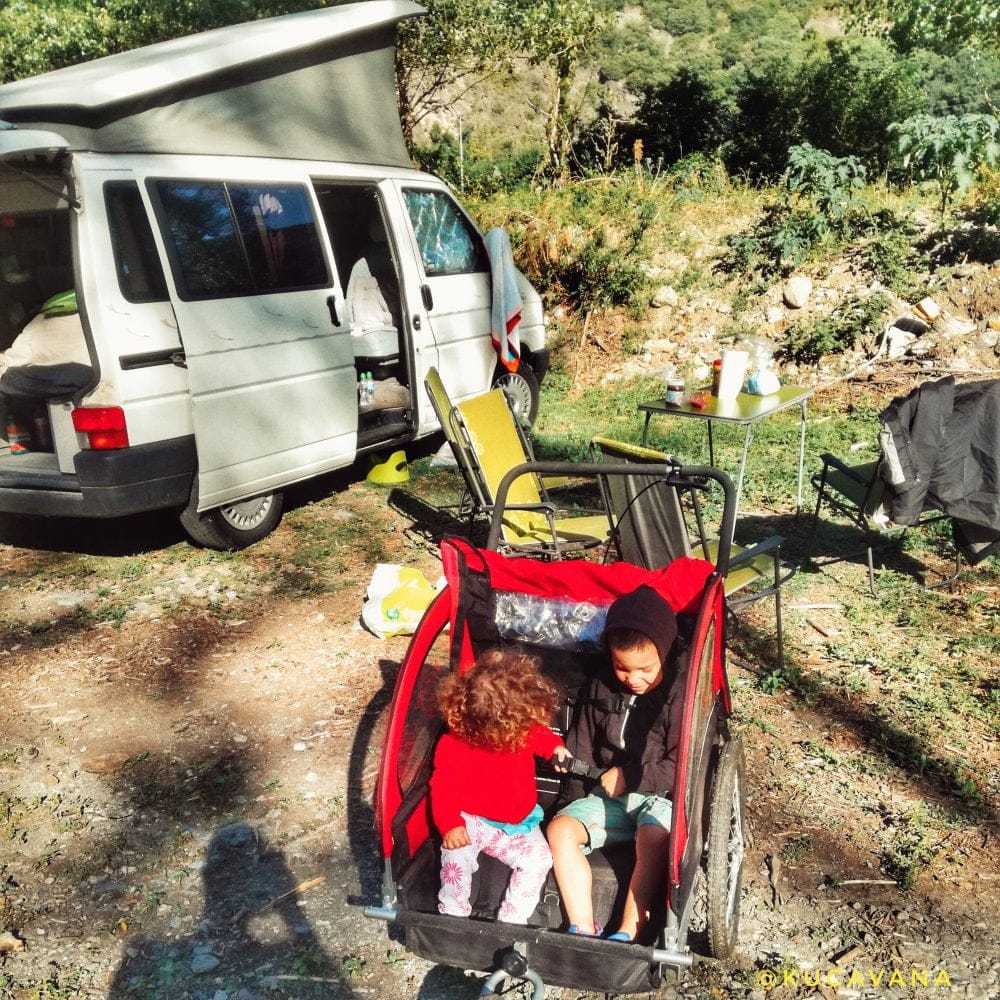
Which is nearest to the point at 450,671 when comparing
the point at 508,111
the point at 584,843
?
the point at 584,843

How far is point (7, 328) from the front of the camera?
6316 mm

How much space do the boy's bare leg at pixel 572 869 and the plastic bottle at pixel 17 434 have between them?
4.67 meters

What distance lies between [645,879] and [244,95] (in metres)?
5.12

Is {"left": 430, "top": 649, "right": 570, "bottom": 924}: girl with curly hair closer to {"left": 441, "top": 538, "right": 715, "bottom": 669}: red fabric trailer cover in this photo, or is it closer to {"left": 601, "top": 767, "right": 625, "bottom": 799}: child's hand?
{"left": 601, "top": 767, "right": 625, "bottom": 799}: child's hand

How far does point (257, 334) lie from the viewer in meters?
5.62

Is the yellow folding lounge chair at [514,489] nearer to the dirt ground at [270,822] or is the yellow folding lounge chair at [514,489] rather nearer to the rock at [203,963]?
the dirt ground at [270,822]

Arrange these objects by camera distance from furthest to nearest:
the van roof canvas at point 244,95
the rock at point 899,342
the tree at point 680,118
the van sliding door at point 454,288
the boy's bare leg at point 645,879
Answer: the tree at point 680,118
the rock at point 899,342
the van sliding door at point 454,288
the van roof canvas at point 244,95
the boy's bare leg at point 645,879

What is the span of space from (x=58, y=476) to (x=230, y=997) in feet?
10.9

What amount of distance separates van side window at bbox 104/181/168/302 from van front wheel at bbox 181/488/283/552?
3.92ft

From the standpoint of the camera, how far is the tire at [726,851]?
262cm

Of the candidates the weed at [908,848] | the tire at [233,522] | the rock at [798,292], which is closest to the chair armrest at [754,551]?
the weed at [908,848]

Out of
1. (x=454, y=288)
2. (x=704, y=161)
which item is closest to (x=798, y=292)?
(x=454, y=288)

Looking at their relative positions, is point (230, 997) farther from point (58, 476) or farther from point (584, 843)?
point (58, 476)

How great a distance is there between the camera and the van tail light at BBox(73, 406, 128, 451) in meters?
4.91
